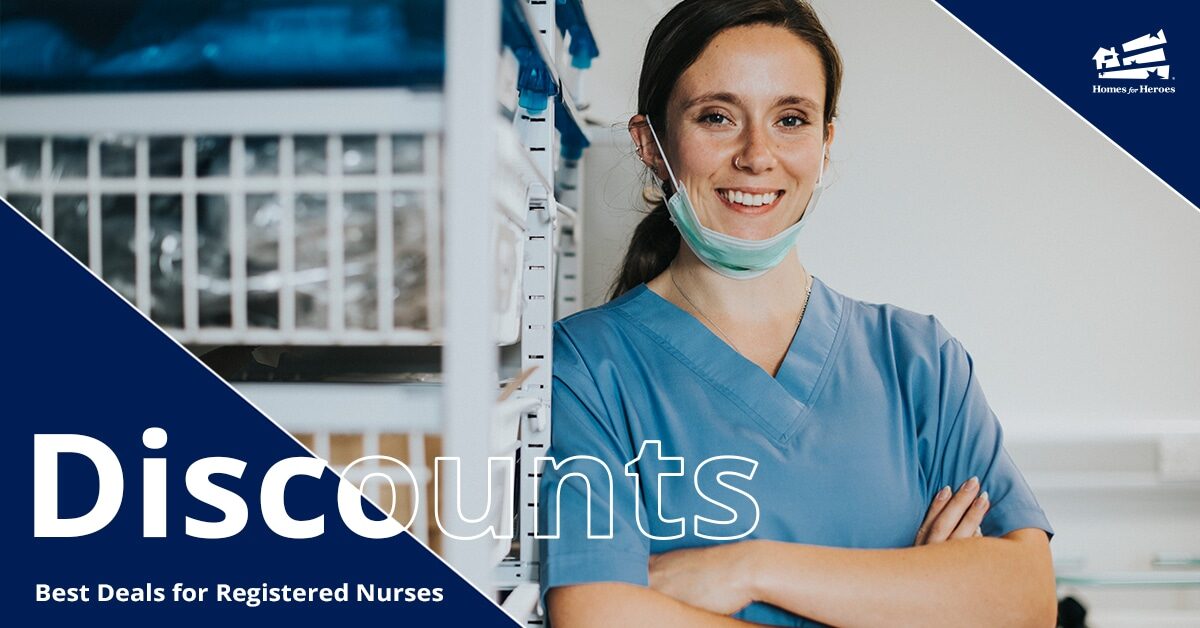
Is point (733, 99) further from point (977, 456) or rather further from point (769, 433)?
point (977, 456)

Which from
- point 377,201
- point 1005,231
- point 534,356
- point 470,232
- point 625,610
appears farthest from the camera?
point 1005,231

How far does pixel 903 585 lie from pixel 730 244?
0.46 meters

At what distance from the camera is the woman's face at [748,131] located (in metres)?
1.18

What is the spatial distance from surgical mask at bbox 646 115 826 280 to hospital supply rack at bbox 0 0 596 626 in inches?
12.4

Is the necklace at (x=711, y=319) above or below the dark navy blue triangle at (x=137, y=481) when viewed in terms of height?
above

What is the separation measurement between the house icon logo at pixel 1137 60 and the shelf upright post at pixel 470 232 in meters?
1.21

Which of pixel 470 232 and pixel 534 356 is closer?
pixel 470 232

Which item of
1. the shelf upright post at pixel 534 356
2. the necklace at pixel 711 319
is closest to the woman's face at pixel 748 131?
the necklace at pixel 711 319

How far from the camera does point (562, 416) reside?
3.70 feet

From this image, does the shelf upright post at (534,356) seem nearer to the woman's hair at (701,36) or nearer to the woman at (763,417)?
the woman at (763,417)

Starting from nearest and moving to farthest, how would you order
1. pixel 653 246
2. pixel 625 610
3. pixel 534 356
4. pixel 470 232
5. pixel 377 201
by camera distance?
pixel 470 232 < pixel 377 201 < pixel 625 610 < pixel 534 356 < pixel 653 246

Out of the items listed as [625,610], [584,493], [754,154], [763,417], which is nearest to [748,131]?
[754,154]

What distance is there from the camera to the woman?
1036 mm

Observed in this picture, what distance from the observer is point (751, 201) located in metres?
1.18
